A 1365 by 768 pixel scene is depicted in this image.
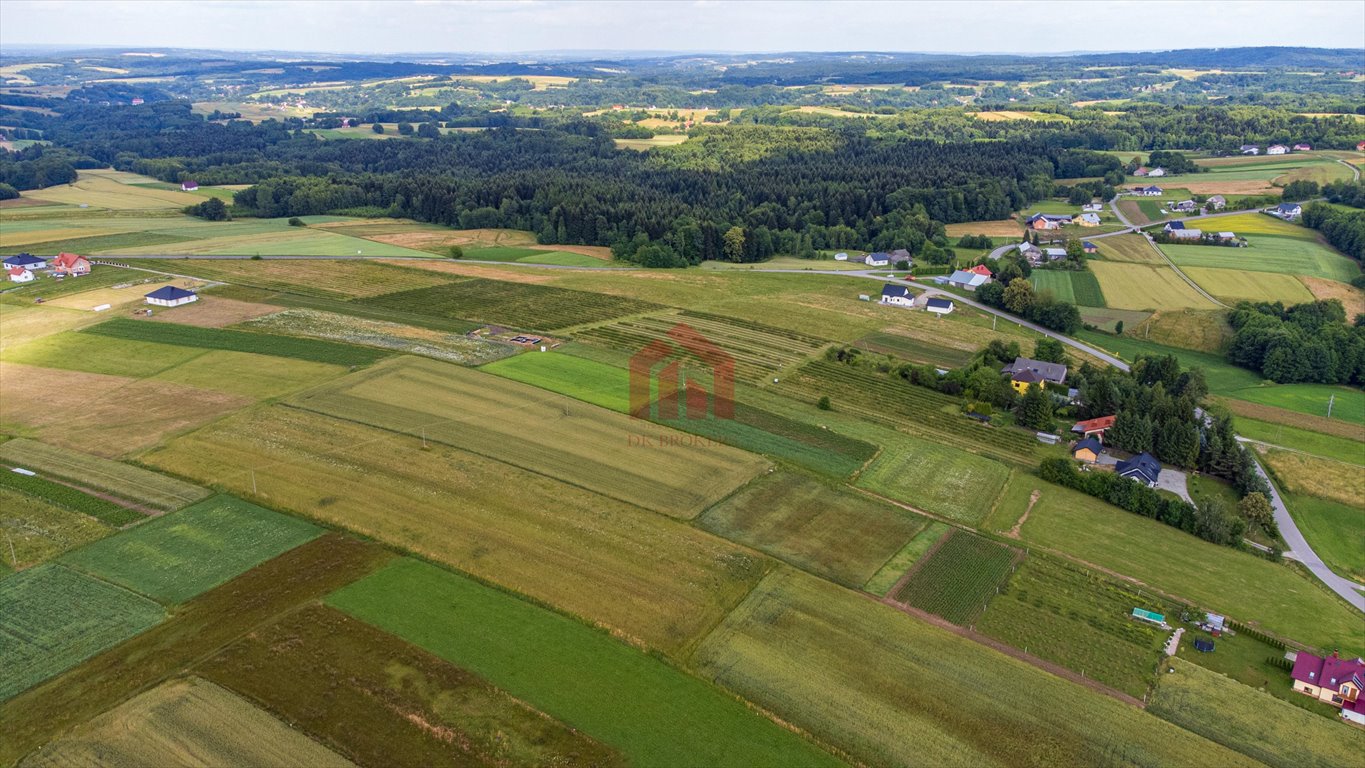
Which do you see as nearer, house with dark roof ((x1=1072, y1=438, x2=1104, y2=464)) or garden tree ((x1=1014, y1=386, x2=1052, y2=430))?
house with dark roof ((x1=1072, y1=438, x2=1104, y2=464))

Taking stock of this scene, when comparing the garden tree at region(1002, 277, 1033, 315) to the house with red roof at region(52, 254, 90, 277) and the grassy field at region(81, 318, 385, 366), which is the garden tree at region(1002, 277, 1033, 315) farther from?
the house with red roof at region(52, 254, 90, 277)

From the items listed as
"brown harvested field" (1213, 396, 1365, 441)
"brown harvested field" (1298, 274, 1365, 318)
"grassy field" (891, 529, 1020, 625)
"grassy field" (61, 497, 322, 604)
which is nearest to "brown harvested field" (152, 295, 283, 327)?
"grassy field" (61, 497, 322, 604)

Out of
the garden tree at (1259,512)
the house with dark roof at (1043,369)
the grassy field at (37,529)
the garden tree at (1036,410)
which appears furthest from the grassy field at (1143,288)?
the grassy field at (37,529)

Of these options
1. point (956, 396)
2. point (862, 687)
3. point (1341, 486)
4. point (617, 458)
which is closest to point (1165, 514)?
point (1341, 486)

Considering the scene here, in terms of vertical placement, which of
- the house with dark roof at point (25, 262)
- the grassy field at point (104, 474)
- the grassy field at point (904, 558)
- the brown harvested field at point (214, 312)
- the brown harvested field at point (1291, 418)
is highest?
the house with dark roof at point (25, 262)

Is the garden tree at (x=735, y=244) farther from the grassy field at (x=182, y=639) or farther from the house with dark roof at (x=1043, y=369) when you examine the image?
the grassy field at (x=182, y=639)

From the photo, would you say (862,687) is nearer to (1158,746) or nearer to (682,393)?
(1158,746)
